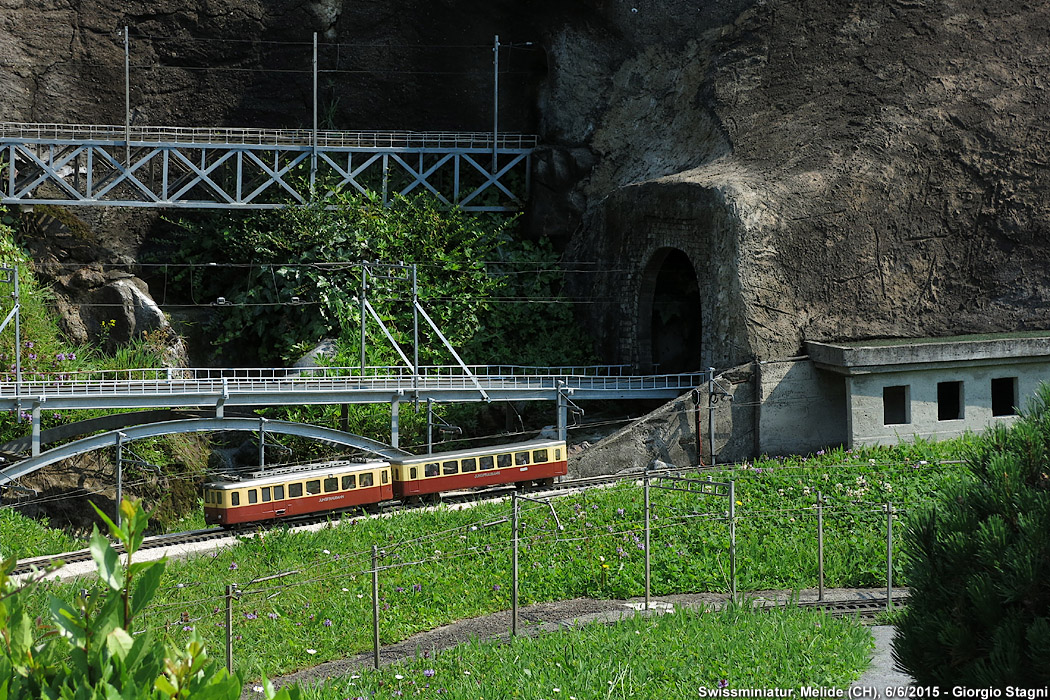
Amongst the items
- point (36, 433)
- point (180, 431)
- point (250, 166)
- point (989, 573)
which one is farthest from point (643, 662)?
point (250, 166)

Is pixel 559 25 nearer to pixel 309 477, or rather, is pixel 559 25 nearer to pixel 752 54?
pixel 752 54

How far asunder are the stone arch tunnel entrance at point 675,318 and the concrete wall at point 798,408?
6.36 m

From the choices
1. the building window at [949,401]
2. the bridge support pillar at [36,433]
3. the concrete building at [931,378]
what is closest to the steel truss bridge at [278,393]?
the bridge support pillar at [36,433]

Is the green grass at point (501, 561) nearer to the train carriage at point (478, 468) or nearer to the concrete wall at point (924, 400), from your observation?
the train carriage at point (478, 468)

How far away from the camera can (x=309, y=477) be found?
2361cm

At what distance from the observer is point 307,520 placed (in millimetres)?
24172

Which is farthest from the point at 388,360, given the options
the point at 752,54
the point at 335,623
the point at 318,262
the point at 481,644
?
the point at 481,644

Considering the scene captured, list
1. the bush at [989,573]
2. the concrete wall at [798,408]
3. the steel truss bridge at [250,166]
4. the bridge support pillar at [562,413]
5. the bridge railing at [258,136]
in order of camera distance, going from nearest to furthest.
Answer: the bush at [989,573], the concrete wall at [798,408], the bridge support pillar at [562,413], the steel truss bridge at [250,166], the bridge railing at [258,136]

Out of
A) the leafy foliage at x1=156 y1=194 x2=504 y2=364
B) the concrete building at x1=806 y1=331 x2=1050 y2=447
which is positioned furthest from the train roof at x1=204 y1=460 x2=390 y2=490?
the concrete building at x1=806 y1=331 x2=1050 y2=447

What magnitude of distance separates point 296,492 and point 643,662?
40.8 feet

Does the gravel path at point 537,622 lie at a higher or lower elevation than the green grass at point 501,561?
lower

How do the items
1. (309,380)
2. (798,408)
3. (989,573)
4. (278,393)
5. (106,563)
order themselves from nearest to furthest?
(106,563)
(989,573)
(278,393)
(309,380)
(798,408)

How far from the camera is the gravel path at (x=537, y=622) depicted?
14.8 m

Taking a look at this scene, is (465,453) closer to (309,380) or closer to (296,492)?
(296,492)
